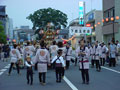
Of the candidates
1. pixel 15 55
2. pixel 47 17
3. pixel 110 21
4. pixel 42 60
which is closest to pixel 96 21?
pixel 47 17

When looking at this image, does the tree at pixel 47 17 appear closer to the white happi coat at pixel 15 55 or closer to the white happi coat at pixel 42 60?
the white happi coat at pixel 15 55

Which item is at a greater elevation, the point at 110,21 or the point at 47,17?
the point at 47,17

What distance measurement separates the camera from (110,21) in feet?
112

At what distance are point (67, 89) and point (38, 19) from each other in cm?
4497

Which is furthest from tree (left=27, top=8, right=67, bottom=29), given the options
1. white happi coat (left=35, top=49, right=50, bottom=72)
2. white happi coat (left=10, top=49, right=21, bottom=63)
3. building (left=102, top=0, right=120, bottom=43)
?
white happi coat (left=35, top=49, right=50, bottom=72)

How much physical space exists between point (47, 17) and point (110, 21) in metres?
21.2

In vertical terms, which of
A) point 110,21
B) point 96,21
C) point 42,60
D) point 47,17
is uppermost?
point 47,17

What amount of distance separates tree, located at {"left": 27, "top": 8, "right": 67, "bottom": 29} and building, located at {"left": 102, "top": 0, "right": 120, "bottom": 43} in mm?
17631

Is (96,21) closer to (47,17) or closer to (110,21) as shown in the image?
(47,17)

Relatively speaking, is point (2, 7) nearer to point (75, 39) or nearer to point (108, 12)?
point (75, 39)

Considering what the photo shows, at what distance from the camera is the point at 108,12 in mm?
35094

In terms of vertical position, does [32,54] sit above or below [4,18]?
below

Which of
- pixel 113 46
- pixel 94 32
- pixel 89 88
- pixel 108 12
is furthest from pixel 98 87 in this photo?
pixel 94 32

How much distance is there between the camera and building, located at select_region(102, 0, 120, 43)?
1234 inches
